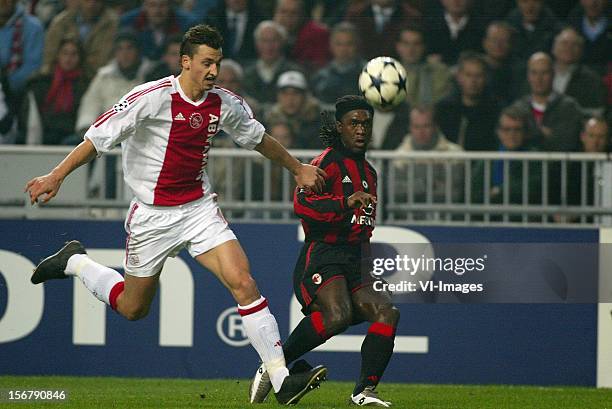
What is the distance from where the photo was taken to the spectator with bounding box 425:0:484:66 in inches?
500

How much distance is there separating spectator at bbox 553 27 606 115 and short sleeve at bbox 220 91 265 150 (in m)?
5.16

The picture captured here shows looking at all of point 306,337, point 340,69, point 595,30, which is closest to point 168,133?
point 306,337

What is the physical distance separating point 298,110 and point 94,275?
162 inches

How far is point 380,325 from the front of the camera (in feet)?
27.0

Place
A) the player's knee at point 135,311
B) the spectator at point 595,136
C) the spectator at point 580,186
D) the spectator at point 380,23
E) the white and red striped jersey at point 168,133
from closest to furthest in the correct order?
the white and red striped jersey at point 168,133
the player's knee at point 135,311
the spectator at point 580,186
the spectator at point 595,136
the spectator at point 380,23

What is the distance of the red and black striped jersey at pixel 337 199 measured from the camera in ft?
27.6

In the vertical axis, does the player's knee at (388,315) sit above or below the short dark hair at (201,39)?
below

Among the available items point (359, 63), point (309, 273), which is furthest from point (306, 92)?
point (309, 273)

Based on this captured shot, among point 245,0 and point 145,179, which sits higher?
point 245,0

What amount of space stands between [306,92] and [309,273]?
425cm

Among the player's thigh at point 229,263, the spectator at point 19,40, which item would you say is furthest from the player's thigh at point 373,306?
the spectator at point 19,40

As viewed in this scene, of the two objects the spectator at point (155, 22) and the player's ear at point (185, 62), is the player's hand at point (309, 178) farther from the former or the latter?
the spectator at point (155, 22)

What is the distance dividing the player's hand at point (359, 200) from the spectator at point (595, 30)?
5.23m

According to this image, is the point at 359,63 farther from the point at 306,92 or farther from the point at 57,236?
the point at 57,236
